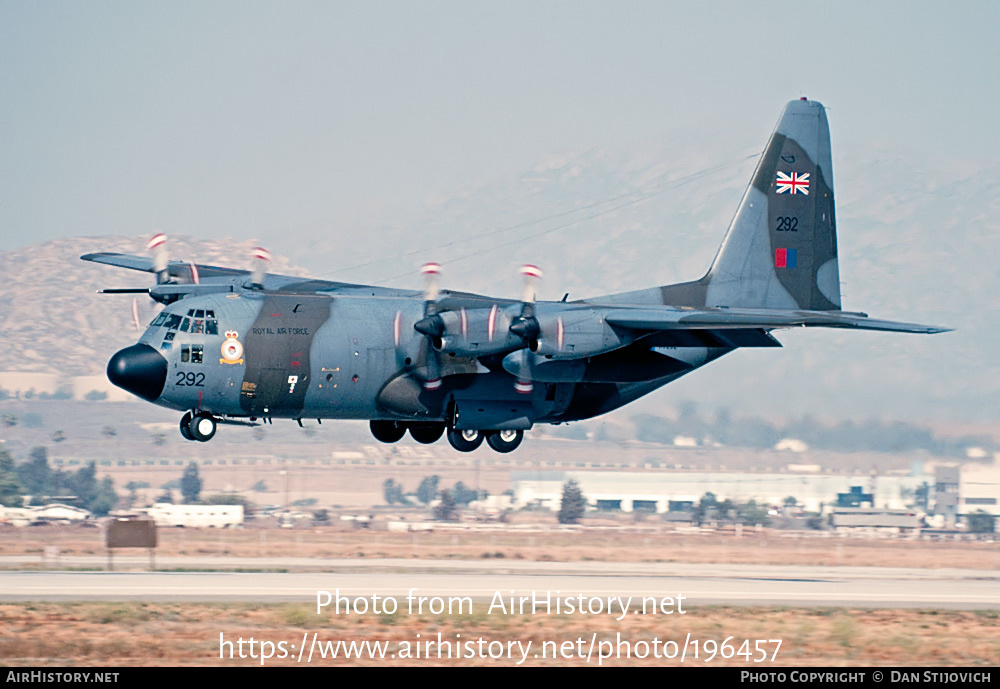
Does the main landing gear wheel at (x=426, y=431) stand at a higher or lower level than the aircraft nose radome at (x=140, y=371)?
lower

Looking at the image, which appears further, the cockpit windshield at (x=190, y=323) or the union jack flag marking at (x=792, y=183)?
the union jack flag marking at (x=792, y=183)

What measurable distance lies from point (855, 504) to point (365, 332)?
47.1 m

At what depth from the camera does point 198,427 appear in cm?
2780

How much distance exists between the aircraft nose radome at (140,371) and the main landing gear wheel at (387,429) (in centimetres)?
605

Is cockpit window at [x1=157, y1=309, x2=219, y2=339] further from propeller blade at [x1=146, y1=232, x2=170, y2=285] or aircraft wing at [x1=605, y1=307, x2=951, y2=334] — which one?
aircraft wing at [x1=605, y1=307, x2=951, y2=334]

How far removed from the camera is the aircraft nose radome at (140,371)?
88.2 ft

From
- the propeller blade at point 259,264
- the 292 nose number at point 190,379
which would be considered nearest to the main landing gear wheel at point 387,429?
the propeller blade at point 259,264

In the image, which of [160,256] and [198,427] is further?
[160,256]

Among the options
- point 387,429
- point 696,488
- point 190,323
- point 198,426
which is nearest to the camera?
point 190,323

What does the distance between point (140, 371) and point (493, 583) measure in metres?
9.36

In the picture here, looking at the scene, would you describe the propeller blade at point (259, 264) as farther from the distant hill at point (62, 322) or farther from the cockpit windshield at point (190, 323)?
the distant hill at point (62, 322)

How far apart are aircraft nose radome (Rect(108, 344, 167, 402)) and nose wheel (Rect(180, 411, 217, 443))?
3.10ft

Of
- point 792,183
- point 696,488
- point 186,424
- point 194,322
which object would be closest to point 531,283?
point 194,322

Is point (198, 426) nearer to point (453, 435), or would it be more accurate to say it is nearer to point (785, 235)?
point (453, 435)
